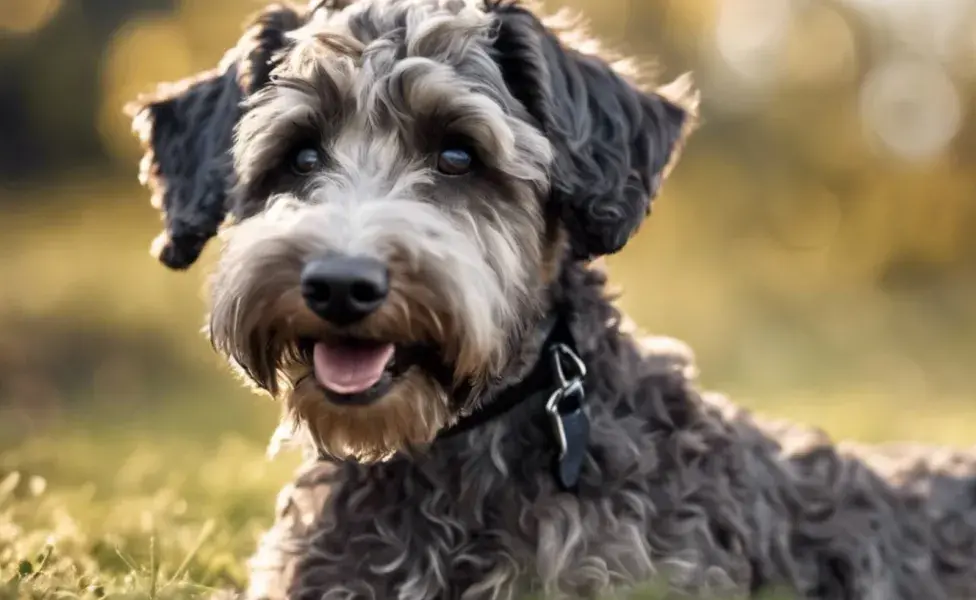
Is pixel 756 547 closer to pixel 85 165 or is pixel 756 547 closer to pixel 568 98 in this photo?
pixel 568 98

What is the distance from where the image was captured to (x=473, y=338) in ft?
13.7

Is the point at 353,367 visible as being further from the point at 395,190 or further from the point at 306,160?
the point at 306,160

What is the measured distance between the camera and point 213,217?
495cm

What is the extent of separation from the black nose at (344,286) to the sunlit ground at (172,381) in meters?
1.40

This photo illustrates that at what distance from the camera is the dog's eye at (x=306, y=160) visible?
4.70 metres

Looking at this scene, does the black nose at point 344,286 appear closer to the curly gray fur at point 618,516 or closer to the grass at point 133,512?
the curly gray fur at point 618,516

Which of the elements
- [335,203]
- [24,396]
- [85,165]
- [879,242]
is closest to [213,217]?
[335,203]

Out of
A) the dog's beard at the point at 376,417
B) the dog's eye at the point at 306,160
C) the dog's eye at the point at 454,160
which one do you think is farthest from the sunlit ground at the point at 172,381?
the dog's eye at the point at 454,160

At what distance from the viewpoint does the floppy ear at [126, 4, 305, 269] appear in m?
4.92

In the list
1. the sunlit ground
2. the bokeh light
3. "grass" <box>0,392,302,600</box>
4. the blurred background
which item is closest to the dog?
"grass" <box>0,392,302,600</box>

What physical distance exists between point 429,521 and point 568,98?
169cm

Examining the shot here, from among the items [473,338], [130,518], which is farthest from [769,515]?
[130,518]

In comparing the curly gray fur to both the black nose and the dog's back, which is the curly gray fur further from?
the black nose

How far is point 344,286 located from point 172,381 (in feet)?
51.3
